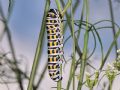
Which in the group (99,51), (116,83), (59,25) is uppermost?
(59,25)

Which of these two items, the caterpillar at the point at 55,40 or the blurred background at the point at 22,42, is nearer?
the caterpillar at the point at 55,40

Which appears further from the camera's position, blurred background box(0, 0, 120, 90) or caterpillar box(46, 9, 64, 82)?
blurred background box(0, 0, 120, 90)

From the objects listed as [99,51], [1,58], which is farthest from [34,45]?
[99,51]

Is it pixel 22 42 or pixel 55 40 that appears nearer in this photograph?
pixel 55 40

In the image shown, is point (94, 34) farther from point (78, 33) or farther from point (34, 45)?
point (34, 45)

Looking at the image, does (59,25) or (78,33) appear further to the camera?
(78,33)

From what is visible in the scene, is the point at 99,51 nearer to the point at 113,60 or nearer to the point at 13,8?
the point at 113,60

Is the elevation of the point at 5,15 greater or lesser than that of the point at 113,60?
greater

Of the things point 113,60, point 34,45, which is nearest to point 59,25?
point 34,45
